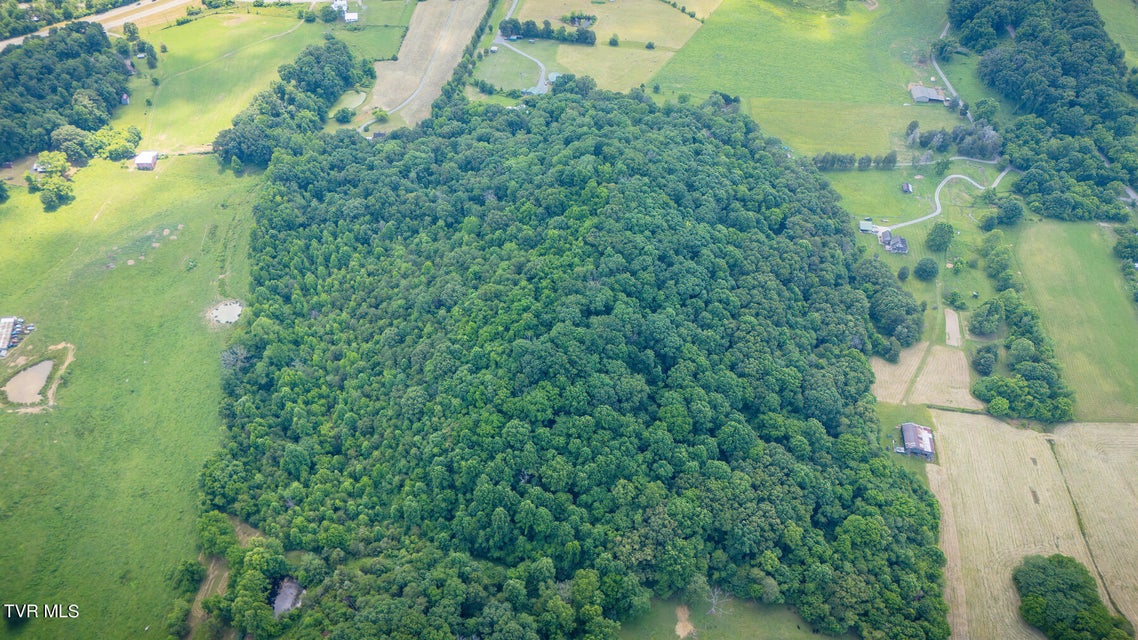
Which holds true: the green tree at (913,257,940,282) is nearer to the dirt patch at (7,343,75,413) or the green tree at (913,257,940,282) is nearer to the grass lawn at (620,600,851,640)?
the grass lawn at (620,600,851,640)

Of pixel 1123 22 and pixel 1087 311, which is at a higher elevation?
pixel 1123 22

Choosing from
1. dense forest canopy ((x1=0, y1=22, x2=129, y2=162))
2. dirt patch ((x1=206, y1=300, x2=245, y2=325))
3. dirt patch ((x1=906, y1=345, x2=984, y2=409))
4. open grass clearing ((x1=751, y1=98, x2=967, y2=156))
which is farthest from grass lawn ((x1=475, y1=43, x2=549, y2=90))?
dirt patch ((x1=906, y1=345, x2=984, y2=409))

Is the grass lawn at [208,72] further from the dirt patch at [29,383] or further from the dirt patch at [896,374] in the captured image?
the dirt patch at [896,374]

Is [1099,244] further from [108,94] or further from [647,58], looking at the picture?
[108,94]

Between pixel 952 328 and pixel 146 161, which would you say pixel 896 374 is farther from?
pixel 146 161

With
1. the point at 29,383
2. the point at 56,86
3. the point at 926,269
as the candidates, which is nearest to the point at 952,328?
the point at 926,269
